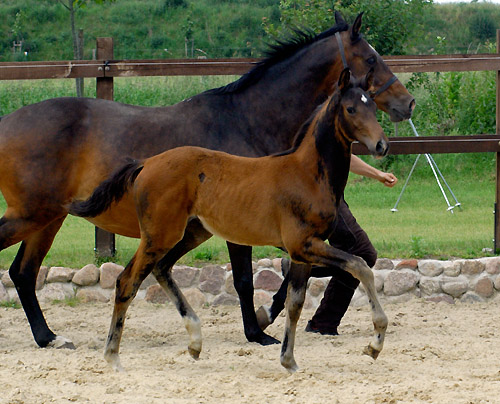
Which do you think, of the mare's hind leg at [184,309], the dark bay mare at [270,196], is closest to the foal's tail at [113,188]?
the dark bay mare at [270,196]

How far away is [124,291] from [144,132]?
122cm

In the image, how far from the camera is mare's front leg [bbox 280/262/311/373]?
4.31 metres

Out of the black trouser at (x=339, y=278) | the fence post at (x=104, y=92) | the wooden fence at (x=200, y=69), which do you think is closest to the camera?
the black trouser at (x=339, y=278)

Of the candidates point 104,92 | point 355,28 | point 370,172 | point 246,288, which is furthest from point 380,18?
point 246,288

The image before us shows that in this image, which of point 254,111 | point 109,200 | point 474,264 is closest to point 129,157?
point 109,200

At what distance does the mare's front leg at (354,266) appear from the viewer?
4.06 m

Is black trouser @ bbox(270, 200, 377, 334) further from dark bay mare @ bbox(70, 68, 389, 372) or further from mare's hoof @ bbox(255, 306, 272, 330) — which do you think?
dark bay mare @ bbox(70, 68, 389, 372)

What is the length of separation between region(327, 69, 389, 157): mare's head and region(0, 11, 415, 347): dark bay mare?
877 mm

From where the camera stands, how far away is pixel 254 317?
5.23m

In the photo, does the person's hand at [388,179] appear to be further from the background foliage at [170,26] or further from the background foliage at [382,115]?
the background foliage at [170,26]

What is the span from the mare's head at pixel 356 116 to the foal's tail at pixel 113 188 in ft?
4.04

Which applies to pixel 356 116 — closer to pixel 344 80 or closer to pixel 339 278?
pixel 344 80

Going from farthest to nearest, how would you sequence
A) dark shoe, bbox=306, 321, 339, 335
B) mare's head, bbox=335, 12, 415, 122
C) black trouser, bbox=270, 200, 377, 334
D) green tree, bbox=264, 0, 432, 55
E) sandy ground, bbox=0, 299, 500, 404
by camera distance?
1. green tree, bbox=264, 0, 432, 55
2. dark shoe, bbox=306, 321, 339, 335
3. black trouser, bbox=270, 200, 377, 334
4. mare's head, bbox=335, 12, 415, 122
5. sandy ground, bbox=0, 299, 500, 404

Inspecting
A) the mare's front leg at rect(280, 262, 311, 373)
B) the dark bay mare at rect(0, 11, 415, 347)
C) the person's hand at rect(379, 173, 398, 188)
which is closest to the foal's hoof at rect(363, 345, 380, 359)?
the mare's front leg at rect(280, 262, 311, 373)
